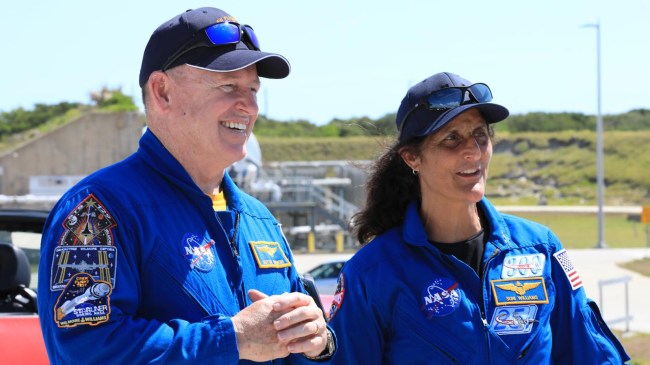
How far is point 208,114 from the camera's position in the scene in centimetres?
264

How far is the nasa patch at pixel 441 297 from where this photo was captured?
3078 millimetres

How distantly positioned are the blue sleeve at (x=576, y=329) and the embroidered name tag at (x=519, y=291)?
0.34 feet

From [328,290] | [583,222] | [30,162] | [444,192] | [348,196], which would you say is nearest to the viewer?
[444,192]

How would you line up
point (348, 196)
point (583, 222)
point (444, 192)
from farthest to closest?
point (583, 222), point (348, 196), point (444, 192)

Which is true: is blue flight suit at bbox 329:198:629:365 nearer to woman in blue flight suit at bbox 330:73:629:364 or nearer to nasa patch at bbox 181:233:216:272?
woman in blue flight suit at bbox 330:73:629:364

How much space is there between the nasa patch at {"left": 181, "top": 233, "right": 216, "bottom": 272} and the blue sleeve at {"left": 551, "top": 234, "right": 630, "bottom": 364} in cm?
137

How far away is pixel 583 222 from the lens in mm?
49719

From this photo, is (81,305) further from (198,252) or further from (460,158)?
(460,158)

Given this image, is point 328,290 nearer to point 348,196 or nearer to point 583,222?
point 348,196

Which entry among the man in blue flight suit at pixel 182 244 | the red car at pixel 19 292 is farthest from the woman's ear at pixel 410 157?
the red car at pixel 19 292

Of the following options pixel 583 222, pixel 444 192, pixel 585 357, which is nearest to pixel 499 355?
pixel 585 357

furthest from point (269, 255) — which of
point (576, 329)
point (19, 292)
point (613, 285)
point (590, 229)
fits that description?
point (590, 229)

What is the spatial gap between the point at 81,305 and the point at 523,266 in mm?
1649

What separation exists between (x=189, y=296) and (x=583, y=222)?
163 feet
